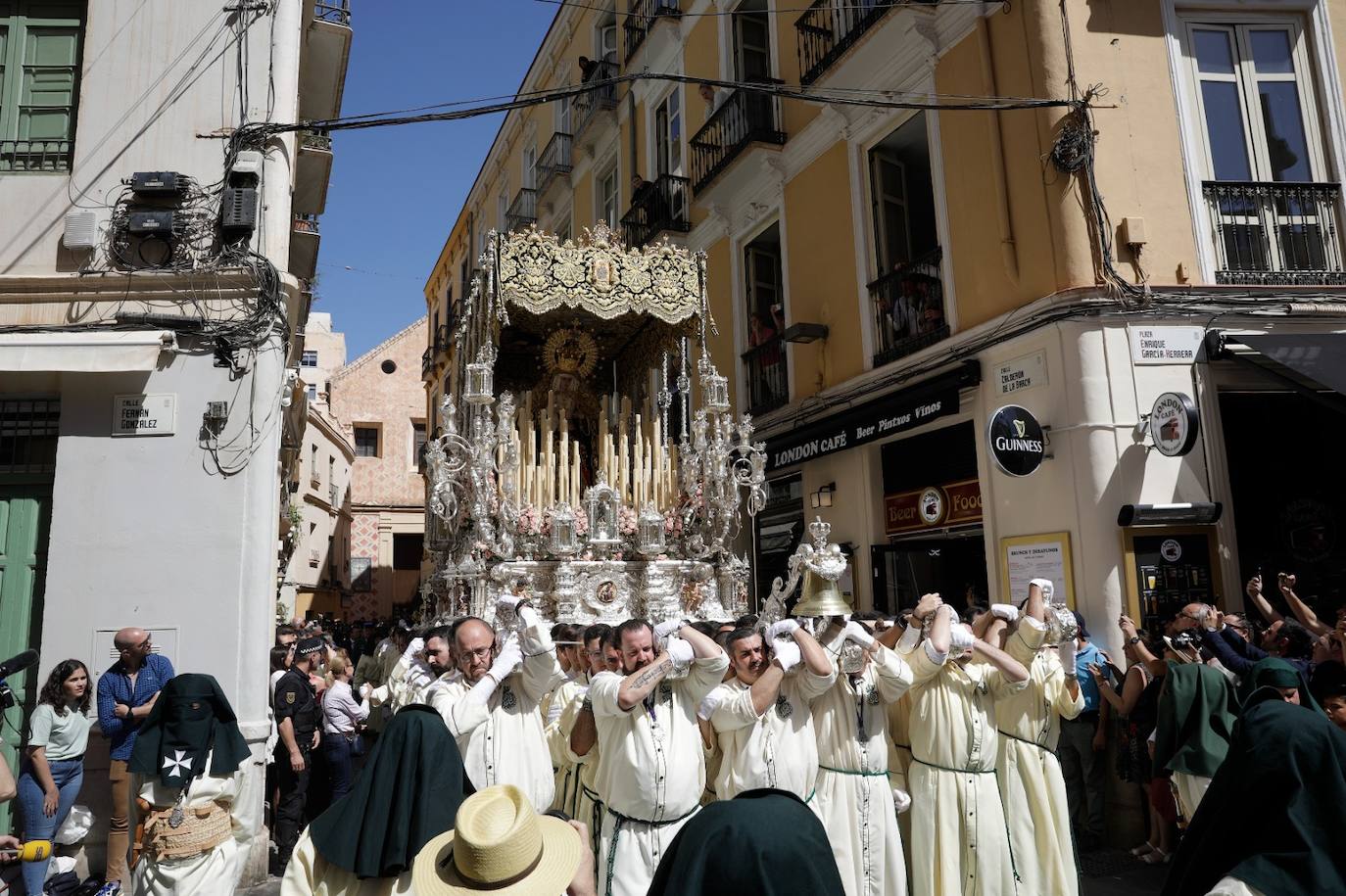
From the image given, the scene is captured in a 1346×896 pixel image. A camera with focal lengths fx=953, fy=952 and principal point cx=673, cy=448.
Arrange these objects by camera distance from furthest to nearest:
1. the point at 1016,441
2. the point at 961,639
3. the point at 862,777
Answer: the point at 1016,441, the point at 961,639, the point at 862,777

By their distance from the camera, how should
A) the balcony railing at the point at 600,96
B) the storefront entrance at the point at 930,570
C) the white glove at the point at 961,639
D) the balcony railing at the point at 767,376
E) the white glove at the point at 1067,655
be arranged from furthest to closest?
the balcony railing at the point at 600,96 < the balcony railing at the point at 767,376 < the storefront entrance at the point at 930,570 < the white glove at the point at 1067,655 < the white glove at the point at 961,639

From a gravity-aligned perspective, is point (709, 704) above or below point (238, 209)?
below

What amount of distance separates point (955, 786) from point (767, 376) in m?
8.13

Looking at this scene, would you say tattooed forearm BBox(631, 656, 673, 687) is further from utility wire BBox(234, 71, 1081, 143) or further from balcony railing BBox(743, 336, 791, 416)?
balcony railing BBox(743, 336, 791, 416)

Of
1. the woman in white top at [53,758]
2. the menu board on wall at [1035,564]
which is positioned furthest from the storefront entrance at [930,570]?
the woman in white top at [53,758]

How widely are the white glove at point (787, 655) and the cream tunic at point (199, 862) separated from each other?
2.69 m

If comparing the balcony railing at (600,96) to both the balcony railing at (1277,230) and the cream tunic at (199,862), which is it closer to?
the balcony railing at (1277,230)

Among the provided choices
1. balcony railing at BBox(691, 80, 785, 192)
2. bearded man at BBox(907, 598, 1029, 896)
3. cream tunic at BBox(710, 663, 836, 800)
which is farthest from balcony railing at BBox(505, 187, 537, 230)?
cream tunic at BBox(710, 663, 836, 800)

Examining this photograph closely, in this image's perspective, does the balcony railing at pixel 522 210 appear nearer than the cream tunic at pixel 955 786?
No

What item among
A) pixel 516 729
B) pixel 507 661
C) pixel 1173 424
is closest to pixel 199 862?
pixel 516 729

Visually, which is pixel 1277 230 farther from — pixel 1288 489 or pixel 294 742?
pixel 294 742

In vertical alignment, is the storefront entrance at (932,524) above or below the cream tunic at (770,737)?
above

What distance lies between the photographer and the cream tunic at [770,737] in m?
4.21

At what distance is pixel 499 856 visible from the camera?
7.88 ft
